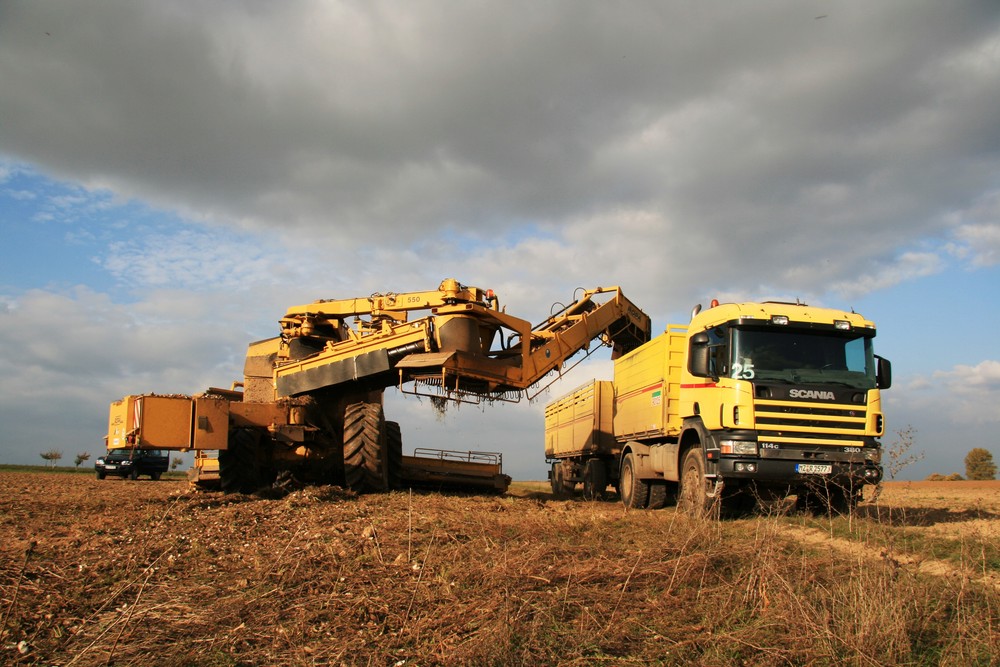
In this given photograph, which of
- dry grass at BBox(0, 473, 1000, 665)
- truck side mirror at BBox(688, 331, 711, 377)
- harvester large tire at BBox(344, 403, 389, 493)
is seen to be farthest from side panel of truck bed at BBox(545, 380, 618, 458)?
dry grass at BBox(0, 473, 1000, 665)

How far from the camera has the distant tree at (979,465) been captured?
104 ft

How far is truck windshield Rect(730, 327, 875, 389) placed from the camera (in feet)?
35.1

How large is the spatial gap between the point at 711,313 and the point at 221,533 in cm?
770

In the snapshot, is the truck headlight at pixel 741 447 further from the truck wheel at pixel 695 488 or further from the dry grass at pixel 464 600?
the dry grass at pixel 464 600

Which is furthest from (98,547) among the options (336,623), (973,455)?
(973,455)

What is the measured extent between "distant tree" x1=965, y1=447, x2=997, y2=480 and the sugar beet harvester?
2442cm

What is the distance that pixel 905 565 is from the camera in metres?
6.85

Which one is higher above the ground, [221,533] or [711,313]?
[711,313]

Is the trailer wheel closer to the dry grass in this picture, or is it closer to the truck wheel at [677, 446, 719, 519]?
the truck wheel at [677, 446, 719, 519]

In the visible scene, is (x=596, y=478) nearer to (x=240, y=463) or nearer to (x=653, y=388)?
(x=653, y=388)

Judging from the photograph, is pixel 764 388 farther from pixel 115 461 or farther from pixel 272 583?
pixel 115 461

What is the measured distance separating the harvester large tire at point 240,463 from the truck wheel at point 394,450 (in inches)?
96.4

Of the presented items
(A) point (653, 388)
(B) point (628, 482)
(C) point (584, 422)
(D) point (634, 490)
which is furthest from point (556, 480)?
(A) point (653, 388)

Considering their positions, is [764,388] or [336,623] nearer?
[336,623]
